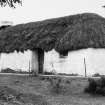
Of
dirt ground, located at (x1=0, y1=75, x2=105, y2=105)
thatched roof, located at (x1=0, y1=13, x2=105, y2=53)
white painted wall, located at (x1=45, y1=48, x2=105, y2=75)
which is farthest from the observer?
thatched roof, located at (x1=0, y1=13, x2=105, y2=53)

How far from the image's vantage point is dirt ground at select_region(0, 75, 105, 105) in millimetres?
11384

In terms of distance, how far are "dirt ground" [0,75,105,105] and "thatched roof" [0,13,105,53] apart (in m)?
5.23

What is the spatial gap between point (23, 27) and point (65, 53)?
706cm

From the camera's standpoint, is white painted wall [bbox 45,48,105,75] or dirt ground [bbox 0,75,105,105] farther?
white painted wall [bbox 45,48,105,75]

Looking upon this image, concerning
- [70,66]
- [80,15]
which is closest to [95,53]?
[70,66]

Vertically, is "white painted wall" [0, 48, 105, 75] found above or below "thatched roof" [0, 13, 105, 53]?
below

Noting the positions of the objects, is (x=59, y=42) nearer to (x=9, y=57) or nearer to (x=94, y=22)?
(x=94, y=22)

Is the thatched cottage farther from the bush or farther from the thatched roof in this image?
the bush

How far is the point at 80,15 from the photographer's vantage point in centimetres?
2447

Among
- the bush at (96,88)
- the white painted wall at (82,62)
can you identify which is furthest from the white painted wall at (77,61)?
the bush at (96,88)

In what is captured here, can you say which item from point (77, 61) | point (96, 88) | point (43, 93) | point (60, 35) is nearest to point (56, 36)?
point (60, 35)

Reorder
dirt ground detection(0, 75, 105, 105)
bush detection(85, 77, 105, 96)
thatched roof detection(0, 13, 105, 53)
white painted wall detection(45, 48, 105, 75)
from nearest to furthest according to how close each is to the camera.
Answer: dirt ground detection(0, 75, 105, 105) < bush detection(85, 77, 105, 96) < white painted wall detection(45, 48, 105, 75) < thatched roof detection(0, 13, 105, 53)

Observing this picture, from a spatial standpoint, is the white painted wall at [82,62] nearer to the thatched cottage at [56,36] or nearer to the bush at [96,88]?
the thatched cottage at [56,36]

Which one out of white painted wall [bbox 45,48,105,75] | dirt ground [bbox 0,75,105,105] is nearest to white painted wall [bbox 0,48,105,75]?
white painted wall [bbox 45,48,105,75]
